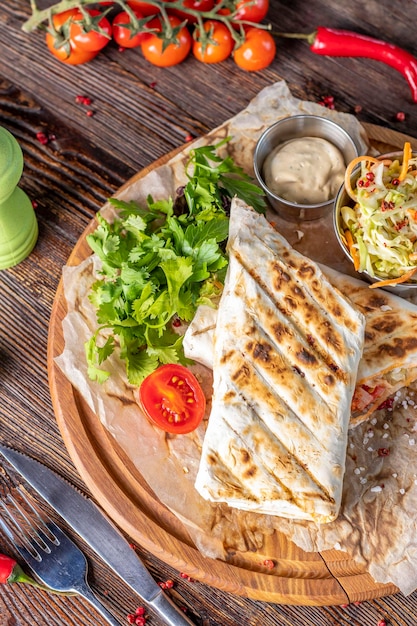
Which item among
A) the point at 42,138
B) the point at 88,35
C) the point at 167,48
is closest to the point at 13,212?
the point at 42,138

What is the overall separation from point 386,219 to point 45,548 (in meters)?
2.98

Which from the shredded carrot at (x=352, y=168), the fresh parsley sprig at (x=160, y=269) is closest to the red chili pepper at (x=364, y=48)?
the shredded carrot at (x=352, y=168)

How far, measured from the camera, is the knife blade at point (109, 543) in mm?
4488

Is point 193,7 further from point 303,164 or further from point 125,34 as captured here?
point 303,164

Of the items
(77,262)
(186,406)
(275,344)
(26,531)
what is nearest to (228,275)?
(275,344)

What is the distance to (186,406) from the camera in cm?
429

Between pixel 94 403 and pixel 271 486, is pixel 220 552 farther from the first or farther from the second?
pixel 94 403

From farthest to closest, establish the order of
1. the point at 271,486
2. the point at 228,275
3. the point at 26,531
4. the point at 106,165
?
the point at 106,165, the point at 26,531, the point at 228,275, the point at 271,486

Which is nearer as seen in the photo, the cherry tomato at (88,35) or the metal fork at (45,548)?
the metal fork at (45,548)

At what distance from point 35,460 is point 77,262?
52.8 inches

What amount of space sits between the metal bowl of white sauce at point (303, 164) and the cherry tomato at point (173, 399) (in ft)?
4.29

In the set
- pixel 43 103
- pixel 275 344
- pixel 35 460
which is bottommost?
pixel 35 460

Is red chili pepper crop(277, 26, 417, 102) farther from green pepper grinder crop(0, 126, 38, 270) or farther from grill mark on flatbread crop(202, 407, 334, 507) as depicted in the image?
grill mark on flatbread crop(202, 407, 334, 507)

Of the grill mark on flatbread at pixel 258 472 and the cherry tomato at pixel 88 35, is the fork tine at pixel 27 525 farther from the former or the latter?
the cherry tomato at pixel 88 35
